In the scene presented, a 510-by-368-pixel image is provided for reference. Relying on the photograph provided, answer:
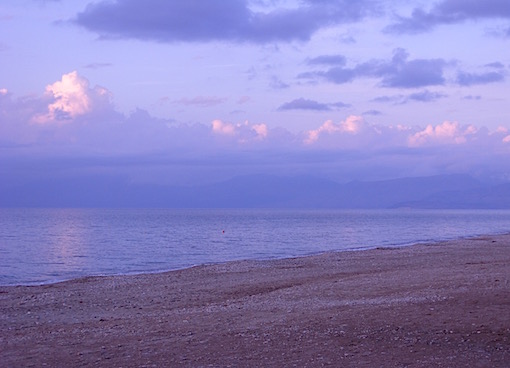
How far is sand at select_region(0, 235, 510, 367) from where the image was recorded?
43.2 ft

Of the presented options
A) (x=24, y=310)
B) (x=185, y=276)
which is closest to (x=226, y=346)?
(x=24, y=310)

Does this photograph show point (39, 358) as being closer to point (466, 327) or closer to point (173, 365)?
point (173, 365)

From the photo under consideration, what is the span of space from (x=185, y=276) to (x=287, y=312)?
18614mm

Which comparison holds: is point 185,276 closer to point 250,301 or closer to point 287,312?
point 250,301

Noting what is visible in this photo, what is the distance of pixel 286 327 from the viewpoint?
51.9 ft

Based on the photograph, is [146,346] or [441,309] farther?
[441,309]

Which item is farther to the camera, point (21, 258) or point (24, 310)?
point (21, 258)

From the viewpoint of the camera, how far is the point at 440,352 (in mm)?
13008

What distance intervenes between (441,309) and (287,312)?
428 cm

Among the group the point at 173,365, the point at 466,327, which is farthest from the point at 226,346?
the point at 466,327

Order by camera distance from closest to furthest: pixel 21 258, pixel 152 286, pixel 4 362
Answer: pixel 4 362, pixel 152 286, pixel 21 258

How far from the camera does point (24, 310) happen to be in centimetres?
2345

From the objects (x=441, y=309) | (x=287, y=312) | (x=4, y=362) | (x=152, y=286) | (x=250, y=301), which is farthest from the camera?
(x=152, y=286)

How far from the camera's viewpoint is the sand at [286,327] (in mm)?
13164
